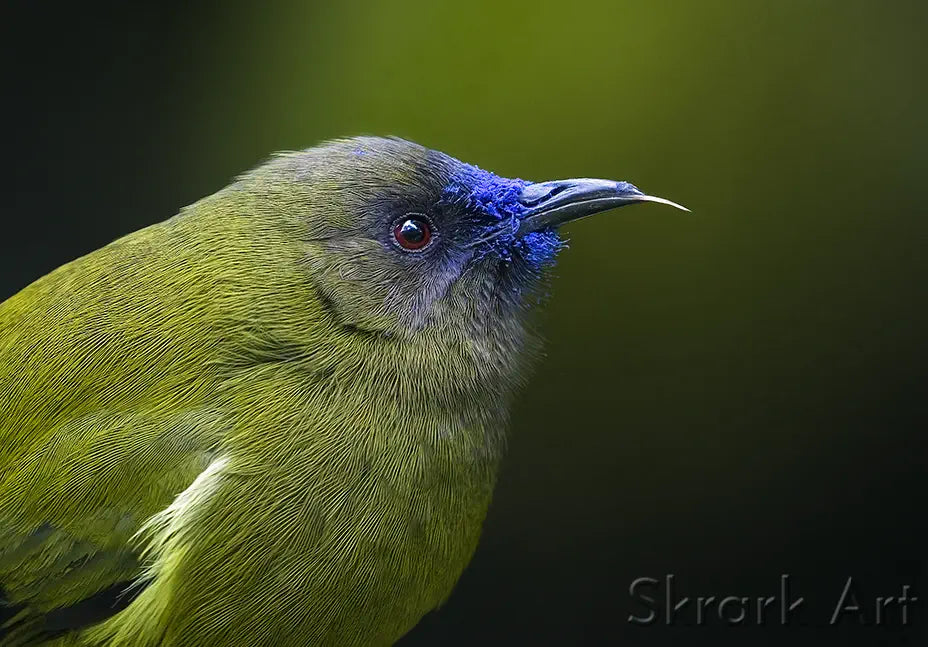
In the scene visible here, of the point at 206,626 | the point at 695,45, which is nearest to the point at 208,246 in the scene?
the point at 206,626

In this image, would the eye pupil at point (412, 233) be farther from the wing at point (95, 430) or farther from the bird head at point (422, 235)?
the wing at point (95, 430)

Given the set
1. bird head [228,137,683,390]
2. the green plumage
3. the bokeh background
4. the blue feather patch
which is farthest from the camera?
the bokeh background

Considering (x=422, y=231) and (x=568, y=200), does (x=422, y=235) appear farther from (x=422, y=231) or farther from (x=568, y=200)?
(x=568, y=200)

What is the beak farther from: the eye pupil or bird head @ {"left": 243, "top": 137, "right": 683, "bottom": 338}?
the eye pupil

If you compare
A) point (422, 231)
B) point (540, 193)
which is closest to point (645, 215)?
point (540, 193)

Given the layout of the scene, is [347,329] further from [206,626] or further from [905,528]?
[905,528]

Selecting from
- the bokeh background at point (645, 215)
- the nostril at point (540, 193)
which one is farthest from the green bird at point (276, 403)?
the bokeh background at point (645, 215)

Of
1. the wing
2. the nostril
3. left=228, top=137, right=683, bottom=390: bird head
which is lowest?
the wing

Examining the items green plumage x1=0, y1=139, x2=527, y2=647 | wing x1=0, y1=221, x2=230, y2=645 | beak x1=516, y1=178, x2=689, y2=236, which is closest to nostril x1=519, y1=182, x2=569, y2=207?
beak x1=516, y1=178, x2=689, y2=236
